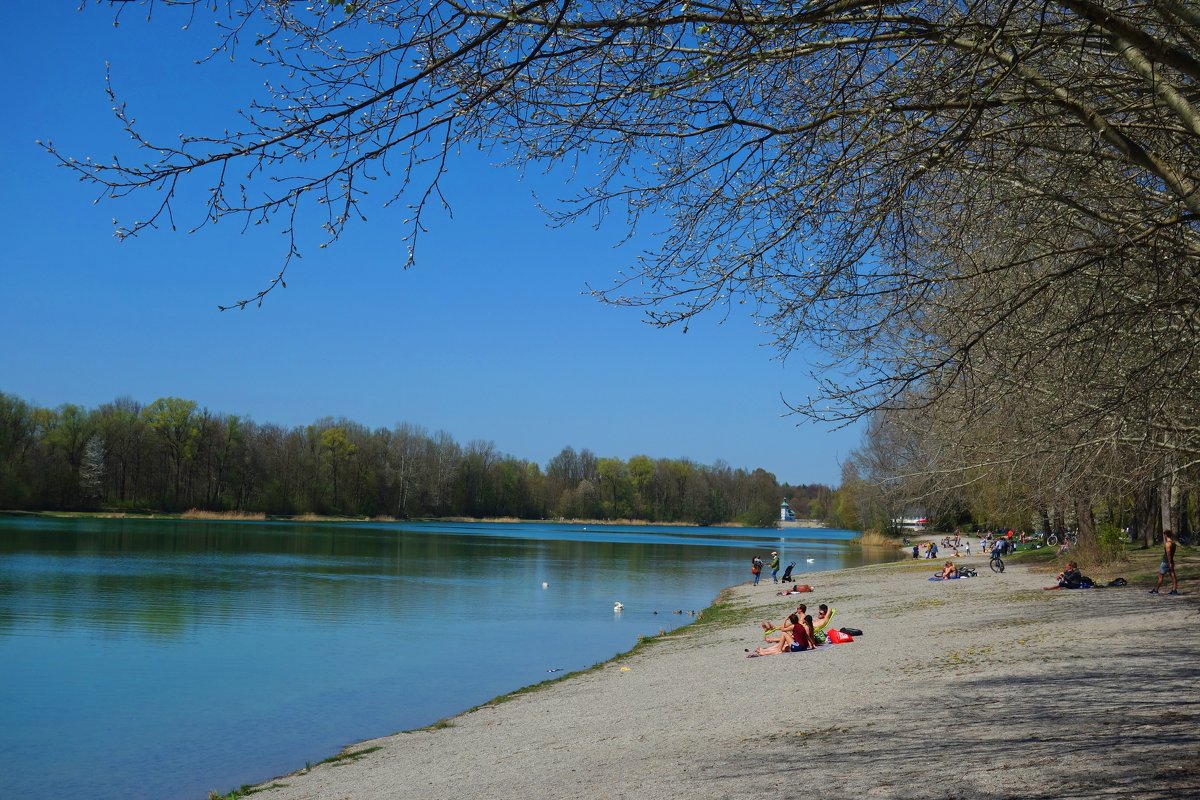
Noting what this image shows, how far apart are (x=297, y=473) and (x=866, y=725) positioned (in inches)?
4567

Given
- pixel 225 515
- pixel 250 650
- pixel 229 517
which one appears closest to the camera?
pixel 250 650

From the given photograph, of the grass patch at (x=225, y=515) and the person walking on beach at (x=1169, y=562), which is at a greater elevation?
the person walking on beach at (x=1169, y=562)

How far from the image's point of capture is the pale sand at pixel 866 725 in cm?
748

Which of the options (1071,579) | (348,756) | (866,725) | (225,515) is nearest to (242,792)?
(348,756)

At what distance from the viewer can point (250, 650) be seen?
75.5ft

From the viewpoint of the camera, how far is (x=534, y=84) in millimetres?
6199

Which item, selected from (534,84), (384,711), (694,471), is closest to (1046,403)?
(534,84)

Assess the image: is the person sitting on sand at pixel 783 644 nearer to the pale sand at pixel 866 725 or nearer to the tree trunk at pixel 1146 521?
the pale sand at pixel 866 725

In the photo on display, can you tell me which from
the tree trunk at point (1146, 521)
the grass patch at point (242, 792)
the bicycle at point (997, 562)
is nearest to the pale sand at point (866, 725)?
the grass patch at point (242, 792)

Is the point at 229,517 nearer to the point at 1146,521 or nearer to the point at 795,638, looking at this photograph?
the point at 1146,521

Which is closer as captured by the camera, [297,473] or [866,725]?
[866,725]

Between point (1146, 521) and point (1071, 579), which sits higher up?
point (1146, 521)

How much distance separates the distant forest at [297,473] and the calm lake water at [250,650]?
5179 centimetres

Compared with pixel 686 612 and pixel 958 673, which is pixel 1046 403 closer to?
pixel 958 673
